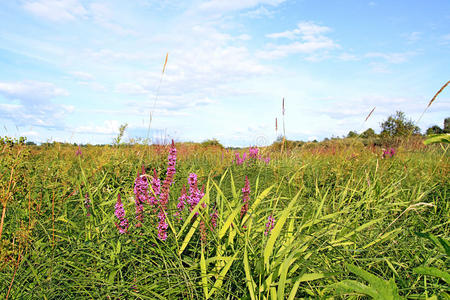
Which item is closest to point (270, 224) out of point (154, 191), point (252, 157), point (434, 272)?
point (154, 191)

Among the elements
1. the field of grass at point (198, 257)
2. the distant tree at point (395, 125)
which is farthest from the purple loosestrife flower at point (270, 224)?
the distant tree at point (395, 125)

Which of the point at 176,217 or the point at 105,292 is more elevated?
the point at 176,217

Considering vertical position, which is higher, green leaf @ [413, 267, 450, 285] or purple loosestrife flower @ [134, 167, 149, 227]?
purple loosestrife flower @ [134, 167, 149, 227]

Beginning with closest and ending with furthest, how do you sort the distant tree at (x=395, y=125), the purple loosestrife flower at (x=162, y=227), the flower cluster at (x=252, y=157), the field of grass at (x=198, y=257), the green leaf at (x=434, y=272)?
the green leaf at (x=434, y=272) < the field of grass at (x=198, y=257) < the purple loosestrife flower at (x=162, y=227) < the flower cluster at (x=252, y=157) < the distant tree at (x=395, y=125)

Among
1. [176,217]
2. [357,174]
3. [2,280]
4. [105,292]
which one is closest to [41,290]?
[105,292]

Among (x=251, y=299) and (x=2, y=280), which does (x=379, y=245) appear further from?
(x=2, y=280)

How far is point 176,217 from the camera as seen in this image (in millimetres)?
2162

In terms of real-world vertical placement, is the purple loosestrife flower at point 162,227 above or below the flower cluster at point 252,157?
below

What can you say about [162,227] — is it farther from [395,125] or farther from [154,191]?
[395,125]

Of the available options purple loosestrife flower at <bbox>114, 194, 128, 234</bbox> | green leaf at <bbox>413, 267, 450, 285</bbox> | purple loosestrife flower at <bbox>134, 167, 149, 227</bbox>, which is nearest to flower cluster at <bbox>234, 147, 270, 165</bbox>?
purple loosestrife flower at <bbox>134, 167, 149, 227</bbox>

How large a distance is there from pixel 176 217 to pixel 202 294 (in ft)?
1.97

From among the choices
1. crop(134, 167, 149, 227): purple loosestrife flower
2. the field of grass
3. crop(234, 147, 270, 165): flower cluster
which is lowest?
the field of grass

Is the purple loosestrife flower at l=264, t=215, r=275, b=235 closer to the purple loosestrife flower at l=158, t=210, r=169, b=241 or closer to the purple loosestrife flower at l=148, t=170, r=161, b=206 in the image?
the purple loosestrife flower at l=158, t=210, r=169, b=241

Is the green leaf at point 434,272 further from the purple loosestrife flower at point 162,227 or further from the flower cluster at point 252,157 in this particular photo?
the flower cluster at point 252,157
